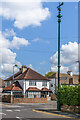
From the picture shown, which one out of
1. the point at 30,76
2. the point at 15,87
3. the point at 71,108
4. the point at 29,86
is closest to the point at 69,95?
the point at 71,108

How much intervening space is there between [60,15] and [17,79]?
39.5 metres

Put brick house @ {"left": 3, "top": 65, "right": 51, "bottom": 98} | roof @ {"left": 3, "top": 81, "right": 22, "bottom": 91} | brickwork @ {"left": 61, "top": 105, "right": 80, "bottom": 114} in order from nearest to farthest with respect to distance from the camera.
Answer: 1. brickwork @ {"left": 61, "top": 105, "right": 80, "bottom": 114}
2. roof @ {"left": 3, "top": 81, "right": 22, "bottom": 91}
3. brick house @ {"left": 3, "top": 65, "right": 51, "bottom": 98}

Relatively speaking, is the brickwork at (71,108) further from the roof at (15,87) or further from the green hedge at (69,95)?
the roof at (15,87)

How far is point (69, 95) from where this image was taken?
1928 centimetres

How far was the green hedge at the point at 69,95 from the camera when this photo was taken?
60.7ft

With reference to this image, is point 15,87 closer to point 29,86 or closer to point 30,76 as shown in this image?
point 29,86

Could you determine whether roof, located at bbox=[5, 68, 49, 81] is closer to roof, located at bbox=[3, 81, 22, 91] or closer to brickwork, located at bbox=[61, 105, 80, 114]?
roof, located at bbox=[3, 81, 22, 91]

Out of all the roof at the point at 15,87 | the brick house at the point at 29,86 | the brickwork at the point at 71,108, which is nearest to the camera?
the brickwork at the point at 71,108

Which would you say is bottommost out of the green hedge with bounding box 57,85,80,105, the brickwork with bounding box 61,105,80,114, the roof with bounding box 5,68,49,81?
the brickwork with bounding box 61,105,80,114

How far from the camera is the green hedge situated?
18.5m

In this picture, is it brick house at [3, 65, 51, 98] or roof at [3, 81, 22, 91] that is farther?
brick house at [3, 65, 51, 98]

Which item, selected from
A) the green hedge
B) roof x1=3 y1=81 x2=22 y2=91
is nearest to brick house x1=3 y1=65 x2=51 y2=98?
roof x1=3 y1=81 x2=22 y2=91

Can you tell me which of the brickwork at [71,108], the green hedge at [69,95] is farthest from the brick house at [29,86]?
the brickwork at [71,108]

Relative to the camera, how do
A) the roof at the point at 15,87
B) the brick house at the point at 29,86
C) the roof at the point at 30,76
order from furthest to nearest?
1. the roof at the point at 30,76
2. the brick house at the point at 29,86
3. the roof at the point at 15,87
